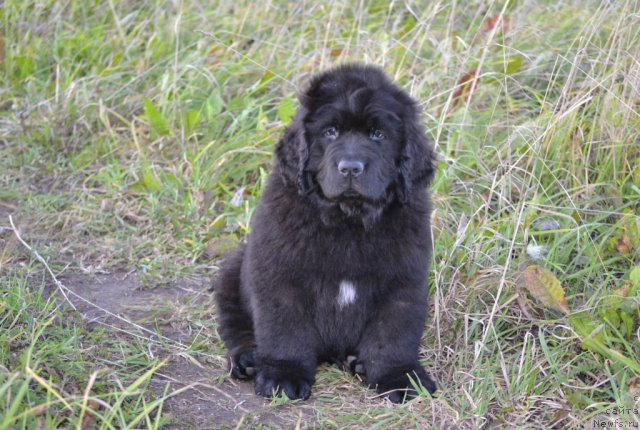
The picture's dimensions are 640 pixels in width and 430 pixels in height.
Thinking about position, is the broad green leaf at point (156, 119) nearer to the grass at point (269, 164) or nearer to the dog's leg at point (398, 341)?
the grass at point (269, 164)

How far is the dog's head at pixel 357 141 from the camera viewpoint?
325 cm

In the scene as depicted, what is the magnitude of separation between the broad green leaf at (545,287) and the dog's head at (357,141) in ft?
1.92

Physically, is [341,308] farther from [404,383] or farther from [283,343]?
[404,383]

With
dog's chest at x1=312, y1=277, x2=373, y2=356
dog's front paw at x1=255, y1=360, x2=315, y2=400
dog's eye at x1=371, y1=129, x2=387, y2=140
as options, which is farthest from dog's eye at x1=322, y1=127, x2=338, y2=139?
dog's front paw at x1=255, y1=360, x2=315, y2=400

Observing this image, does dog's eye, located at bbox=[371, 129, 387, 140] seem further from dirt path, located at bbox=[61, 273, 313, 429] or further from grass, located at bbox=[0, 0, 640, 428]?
dirt path, located at bbox=[61, 273, 313, 429]

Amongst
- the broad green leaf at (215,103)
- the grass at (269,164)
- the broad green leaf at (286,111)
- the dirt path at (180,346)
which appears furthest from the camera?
the broad green leaf at (215,103)

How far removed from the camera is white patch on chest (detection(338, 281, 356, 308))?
328cm

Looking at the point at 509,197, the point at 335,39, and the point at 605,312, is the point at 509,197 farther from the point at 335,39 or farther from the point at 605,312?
the point at 335,39

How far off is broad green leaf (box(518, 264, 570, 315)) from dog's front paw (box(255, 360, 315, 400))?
97 centimetres

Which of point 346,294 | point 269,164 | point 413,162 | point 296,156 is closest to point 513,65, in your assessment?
point 269,164

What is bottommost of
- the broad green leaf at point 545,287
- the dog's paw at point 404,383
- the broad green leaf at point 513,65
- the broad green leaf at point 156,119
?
the broad green leaf at point 156,119

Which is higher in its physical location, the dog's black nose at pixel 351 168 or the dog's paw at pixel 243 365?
the dog's black nose at pixel 351 168

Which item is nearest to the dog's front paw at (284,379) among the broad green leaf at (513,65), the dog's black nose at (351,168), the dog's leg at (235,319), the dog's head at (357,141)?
the dog's leg at (235,319)

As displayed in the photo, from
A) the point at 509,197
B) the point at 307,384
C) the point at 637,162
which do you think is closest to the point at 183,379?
the point at 307,384
